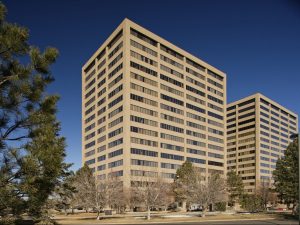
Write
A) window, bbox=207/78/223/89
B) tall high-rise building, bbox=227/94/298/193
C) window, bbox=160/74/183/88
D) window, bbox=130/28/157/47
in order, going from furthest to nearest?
tall high-rise building, bbox=227/94/298/193
window, bbox=207/78/223/89
window, bbox=160/74/183/88
window, bbox=130/28/157/47

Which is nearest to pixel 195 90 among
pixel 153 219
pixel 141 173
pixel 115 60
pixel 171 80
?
pixel 171 80

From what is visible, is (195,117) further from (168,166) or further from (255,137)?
(255,137)

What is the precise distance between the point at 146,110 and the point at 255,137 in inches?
3049

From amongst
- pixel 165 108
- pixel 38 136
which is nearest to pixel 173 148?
pixel 165 108

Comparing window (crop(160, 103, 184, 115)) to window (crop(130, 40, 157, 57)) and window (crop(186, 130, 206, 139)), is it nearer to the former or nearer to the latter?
window (crop(186, 130, 206, 139))

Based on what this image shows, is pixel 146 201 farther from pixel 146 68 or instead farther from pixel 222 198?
pixel 146 68

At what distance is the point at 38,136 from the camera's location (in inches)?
322

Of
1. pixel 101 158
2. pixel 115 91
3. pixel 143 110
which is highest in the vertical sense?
pixel 115 91

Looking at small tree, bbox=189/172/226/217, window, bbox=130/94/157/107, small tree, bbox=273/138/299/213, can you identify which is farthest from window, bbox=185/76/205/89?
small tree, bbox=189/172/226/217

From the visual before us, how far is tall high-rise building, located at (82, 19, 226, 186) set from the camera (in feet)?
280

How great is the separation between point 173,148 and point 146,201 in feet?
154

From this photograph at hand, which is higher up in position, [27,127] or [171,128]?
[171,128]

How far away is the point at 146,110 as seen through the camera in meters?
89.3

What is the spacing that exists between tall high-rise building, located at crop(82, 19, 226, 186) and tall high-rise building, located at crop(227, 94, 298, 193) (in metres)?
36.6
